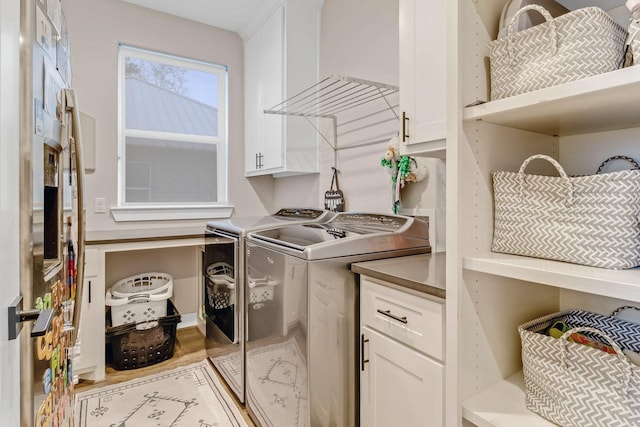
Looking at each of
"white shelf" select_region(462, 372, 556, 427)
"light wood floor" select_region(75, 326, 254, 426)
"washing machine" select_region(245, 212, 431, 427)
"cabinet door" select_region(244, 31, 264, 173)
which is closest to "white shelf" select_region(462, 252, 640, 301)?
"white shelf" select_region(462, 372, 556, 427)

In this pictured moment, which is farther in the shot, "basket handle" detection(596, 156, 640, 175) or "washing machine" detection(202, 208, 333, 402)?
"washing machine" detection(202, 208, 333, 402)

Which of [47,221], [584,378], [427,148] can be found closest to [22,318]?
[47,221]

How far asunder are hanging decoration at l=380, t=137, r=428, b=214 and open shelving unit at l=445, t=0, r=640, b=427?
76 cm

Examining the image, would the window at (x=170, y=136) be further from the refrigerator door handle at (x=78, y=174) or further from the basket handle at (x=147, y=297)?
the refrigerator door handle at (x=78, y=174)

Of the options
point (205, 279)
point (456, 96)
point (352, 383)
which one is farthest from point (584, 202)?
point (205, 279)

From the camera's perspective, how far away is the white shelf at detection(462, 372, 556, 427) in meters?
0.81

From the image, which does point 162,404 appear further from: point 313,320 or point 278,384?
point 313,320

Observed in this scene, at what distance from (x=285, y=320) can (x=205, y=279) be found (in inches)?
47.3

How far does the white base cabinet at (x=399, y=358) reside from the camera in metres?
1.04

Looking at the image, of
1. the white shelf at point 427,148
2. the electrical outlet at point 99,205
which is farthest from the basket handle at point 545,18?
the electrical outlet at point 99,205

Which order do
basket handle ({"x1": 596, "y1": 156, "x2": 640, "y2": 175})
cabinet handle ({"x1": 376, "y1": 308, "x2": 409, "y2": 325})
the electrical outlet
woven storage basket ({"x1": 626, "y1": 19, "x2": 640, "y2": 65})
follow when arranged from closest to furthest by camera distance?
woven storage basket ({"x1": 626, "y1": 19, "x2": 640, "y2": 65})
basket handle ({"x1": 596, "y1": 156, "x2": 640, "y2": 175})
cabinet handle ({"x1": 376, "y1": 308, "x2": 409, "y2": 325})
the electrical outlet

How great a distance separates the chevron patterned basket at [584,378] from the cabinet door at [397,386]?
0.26 meters

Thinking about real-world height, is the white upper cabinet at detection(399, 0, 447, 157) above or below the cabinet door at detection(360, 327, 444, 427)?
above

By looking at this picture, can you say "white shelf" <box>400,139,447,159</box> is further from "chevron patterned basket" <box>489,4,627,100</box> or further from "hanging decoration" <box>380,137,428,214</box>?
"chevron patterned basket" <box>489,4,627,100</box>
